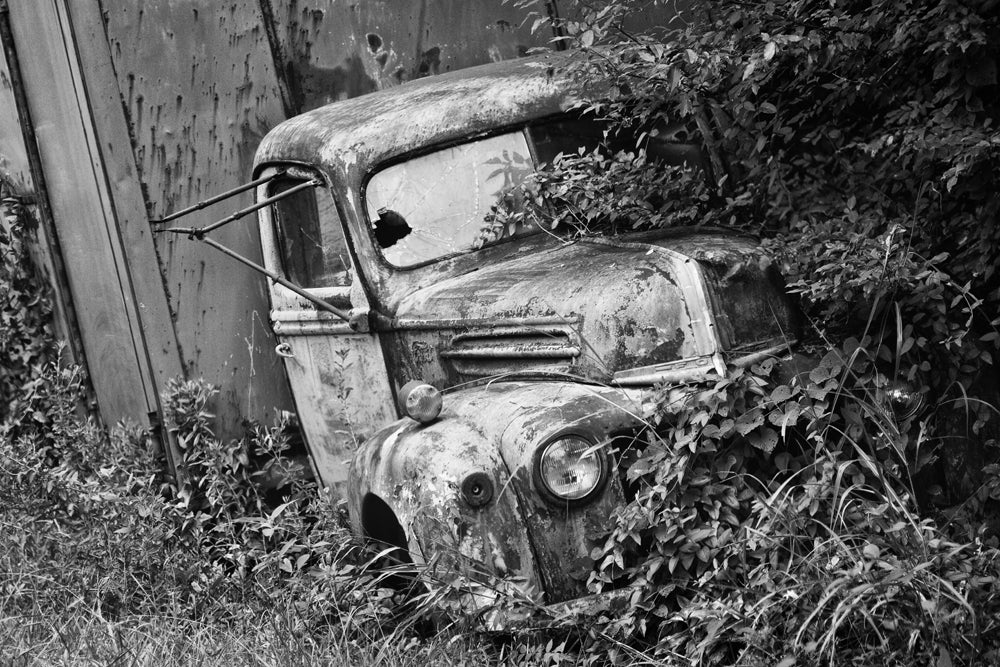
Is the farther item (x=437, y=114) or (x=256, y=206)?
(x=437, y=114)

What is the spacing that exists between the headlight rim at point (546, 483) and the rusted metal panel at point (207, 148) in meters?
2.33

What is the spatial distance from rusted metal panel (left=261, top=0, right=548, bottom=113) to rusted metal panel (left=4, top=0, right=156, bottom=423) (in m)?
0.97

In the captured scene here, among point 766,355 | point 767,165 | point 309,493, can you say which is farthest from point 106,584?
point 767,165

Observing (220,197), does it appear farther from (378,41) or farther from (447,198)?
(378,41)

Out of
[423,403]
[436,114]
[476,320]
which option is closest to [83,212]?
[436,114]

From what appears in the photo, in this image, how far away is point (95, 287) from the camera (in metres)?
5.05

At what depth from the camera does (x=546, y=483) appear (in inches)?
117

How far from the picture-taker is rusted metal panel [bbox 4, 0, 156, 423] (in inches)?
186

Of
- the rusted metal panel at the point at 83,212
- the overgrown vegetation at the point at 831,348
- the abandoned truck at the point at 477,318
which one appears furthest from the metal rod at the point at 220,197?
the overgrown vegetation at the point at 831,348

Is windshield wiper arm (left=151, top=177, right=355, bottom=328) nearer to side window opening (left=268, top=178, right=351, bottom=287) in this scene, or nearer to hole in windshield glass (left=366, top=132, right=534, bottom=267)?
side window opening (left=268, top=178, right=351, bottom=287)

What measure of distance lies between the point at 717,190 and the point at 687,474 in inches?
56.5

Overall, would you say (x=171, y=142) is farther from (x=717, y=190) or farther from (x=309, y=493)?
(x=717, y=190)

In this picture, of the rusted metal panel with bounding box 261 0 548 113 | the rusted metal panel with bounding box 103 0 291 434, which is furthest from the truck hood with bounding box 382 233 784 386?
the rusted metal panel with bounding box 261 0 548 113

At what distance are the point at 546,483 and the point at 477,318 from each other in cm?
85
